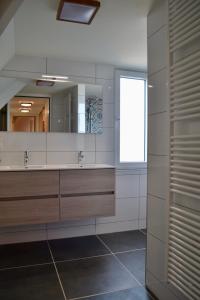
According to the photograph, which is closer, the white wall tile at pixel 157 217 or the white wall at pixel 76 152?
the white wall tile at pixel 157 217

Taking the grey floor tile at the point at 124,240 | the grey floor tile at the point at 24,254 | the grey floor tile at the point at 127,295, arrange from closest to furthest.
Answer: the grey floor tile at the point at 127,295 → the grey floor tile at the point at 24,254 → the grey floor tile at the point at 124,240

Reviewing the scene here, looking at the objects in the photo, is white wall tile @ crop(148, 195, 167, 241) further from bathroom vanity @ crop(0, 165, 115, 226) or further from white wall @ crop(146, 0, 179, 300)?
bathroom vanity @ crop(0, 165, 115, 226)

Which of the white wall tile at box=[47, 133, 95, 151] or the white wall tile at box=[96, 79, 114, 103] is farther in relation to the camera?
the white wall tile at box=[96, 79, 114, 103]

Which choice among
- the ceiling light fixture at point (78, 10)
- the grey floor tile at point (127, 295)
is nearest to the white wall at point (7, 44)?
the ceiling light fixture at point (78, 10)

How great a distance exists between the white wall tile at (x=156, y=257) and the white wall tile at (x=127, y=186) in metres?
1.39

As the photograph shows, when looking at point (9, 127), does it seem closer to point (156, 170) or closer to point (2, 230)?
point (2, 230)

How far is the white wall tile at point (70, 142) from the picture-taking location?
317cm

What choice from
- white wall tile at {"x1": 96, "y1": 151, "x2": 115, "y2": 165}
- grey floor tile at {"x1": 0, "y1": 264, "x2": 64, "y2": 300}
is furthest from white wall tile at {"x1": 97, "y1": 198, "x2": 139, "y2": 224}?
grey floor tile at {"x1": 0, "y1": 264, "x2": 64, "y2": 300}

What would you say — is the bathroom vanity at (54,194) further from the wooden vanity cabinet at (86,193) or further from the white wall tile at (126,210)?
the white wall tile at (126,210)

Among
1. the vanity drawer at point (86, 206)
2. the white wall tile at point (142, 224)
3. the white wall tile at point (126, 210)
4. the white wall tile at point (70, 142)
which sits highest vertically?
the white wall tile at point (70, 142)

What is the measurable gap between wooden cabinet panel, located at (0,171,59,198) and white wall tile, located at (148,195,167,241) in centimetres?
112

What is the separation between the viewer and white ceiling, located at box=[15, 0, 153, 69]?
200cm

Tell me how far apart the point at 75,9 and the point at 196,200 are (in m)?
1.60

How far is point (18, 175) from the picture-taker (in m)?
2.60
